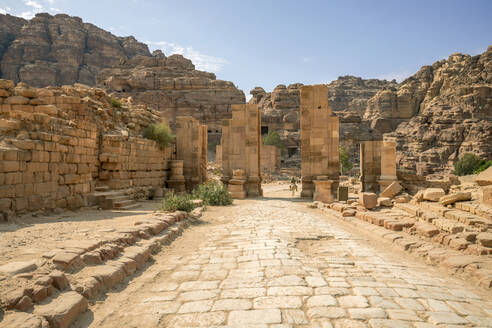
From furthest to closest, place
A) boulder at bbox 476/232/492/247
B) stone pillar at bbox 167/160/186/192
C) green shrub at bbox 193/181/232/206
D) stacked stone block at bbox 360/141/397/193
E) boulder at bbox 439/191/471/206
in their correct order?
stacked stone block at bbox 360/141/397/193, stone pillar at bbox 167/160/186/192, green shrub at bbox 193/181/232/206, boulder at bbox 439/191/471/206, boulder at bbox 476/232/492/247

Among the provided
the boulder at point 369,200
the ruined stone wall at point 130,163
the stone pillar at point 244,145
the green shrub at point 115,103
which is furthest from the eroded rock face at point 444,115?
the green shrub at point 115,103

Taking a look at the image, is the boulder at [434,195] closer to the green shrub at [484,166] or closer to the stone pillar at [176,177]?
the stone pillar at [176,177]

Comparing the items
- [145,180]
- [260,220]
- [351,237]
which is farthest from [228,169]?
[351,237]

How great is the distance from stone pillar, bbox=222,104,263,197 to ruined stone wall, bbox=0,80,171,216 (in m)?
3.28

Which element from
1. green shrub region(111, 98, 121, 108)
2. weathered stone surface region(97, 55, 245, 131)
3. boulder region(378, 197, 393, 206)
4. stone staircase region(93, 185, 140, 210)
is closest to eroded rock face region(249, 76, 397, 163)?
weathered stone surface region(97, 55, 245, 131)

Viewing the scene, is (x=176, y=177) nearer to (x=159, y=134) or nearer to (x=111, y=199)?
(x=159, y=134)

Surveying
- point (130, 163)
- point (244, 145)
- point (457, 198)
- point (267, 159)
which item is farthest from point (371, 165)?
point (267, 159)

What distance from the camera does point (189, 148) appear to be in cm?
1642

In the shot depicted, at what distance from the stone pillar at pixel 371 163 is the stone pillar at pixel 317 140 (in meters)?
2.82

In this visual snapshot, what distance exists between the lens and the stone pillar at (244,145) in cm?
1580

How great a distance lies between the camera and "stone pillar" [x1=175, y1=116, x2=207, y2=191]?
16297 millimetres

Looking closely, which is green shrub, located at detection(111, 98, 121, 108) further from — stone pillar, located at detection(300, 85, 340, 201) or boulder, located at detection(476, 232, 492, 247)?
boulder, located at detection(476, 232, 492, 247)

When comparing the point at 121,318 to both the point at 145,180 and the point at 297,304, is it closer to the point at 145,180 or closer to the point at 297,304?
the point at 297,304

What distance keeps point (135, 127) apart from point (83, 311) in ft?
40.4
